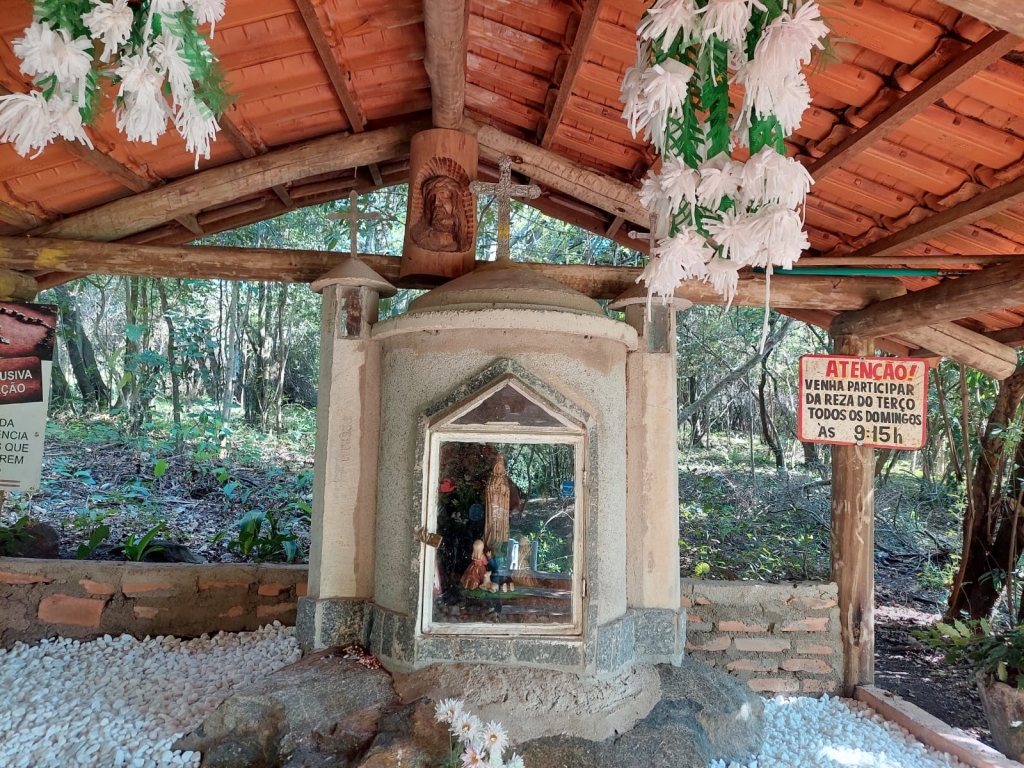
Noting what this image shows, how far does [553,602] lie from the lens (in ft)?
11.0

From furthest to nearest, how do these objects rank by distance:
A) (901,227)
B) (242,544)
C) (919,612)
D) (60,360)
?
1. (60,360)
2. (919,612)
3. (242,544)
4. (901,227)

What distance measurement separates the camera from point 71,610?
4512 mm

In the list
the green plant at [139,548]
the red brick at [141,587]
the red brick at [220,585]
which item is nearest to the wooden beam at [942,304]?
the red brick at [220,585]

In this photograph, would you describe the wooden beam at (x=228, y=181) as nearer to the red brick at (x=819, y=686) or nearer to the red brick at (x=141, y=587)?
the red brick at (x=141, y=587)

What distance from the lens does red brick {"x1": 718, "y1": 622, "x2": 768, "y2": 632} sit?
14.6 ft

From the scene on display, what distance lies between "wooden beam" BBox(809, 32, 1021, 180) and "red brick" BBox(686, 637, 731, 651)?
116 inches

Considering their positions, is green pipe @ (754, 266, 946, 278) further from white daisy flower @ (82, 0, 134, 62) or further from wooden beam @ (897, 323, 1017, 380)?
white daisy flower @ (82, 0, 134, 62)

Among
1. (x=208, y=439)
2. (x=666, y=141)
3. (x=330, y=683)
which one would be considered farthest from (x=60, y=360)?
(x=666, y=141)

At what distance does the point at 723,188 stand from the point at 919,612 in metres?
6.11

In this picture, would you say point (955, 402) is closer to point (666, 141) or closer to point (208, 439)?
point (666, 141)

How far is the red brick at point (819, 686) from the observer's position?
4430 mm

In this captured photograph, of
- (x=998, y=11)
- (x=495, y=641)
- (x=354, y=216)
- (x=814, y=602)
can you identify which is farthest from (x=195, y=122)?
(x=814, y=602)

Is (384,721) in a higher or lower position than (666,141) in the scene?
lower

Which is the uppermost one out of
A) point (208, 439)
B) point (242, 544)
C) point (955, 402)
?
point (955, 402)
